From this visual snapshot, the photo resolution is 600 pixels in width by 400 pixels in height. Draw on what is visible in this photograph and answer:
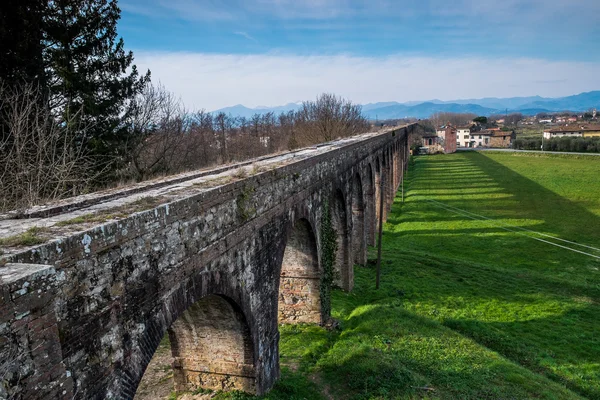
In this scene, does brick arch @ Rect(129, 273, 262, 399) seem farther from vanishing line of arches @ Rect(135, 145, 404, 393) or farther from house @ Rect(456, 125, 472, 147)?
house @ Rect(456, 125, 472, 147)

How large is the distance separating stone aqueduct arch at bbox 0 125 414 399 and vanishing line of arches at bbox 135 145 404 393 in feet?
0.10

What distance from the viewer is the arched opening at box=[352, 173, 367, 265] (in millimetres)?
18962

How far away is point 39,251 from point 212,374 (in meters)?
5.73

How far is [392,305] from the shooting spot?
15.4m

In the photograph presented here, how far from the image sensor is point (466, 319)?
14883 mm

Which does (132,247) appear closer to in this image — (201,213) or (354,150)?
(201,213)

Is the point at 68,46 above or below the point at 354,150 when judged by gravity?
above

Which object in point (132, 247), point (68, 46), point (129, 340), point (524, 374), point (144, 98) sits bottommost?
point (524, 374)

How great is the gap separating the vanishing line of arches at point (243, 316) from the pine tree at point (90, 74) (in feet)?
25.7

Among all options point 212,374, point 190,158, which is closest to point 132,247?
point 212,374

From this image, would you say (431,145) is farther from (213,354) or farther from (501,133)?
(213,354)

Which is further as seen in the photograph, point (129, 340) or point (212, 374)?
point (212, 374)

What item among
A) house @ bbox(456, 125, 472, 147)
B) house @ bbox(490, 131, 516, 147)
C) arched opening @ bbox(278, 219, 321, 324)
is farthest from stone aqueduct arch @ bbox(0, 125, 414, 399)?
house @ bbox(456, 125, 472, 147)

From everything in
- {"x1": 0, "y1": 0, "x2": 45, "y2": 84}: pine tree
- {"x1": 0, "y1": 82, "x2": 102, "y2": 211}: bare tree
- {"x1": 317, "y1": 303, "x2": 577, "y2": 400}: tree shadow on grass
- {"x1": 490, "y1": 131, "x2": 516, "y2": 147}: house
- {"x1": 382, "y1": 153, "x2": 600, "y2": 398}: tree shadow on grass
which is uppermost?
{"x1": 0, "y1": 0, "x2": 45, "y2": 84}: pine tree
